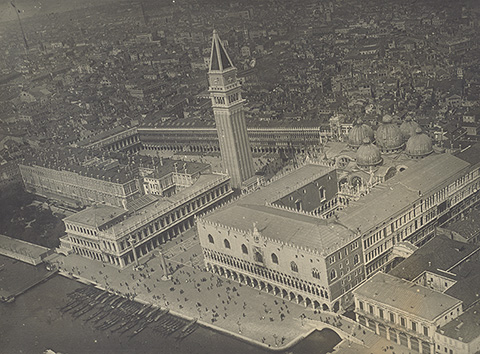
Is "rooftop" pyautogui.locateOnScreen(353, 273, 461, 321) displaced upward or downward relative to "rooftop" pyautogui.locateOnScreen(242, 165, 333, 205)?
downward

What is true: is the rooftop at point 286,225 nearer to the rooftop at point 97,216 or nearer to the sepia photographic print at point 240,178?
the sepia photographic print at point 240,178

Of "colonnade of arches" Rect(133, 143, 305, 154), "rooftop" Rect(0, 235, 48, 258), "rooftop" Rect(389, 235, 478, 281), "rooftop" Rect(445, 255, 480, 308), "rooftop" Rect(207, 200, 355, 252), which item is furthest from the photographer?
"colonnade of arches" Rect(133, 143, 305, 154)

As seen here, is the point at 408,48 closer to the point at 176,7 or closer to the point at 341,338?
the point at 176,7

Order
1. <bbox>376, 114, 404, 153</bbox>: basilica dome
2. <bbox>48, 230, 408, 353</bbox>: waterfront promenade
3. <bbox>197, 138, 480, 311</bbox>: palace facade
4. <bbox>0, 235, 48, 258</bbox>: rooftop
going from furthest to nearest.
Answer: <bbox>376, 114, 404, 153</bbox>: basilica dome → <bbox>0, 235, 48, 258</bbox>: rooftop → <bbox>197, 138, 480, 311</bbox>: palace facade → <bbox>48, 230, 408, 353</bbox>: waterfront promenade

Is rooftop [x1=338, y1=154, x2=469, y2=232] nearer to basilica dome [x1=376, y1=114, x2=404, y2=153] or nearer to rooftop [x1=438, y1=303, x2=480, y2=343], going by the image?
basilica dome [x1=376, y1=114, x2=404, y2=153]

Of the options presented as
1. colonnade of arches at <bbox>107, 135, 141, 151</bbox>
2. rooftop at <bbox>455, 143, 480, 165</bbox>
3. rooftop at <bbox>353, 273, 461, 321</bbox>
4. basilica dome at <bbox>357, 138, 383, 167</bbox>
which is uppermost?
basilica dome at <bbox>357, 138, 383, 167</bbox>

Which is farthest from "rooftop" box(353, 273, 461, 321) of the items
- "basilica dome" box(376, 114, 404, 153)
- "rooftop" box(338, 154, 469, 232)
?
"basilica dome" box(376, 114, 404, 153)

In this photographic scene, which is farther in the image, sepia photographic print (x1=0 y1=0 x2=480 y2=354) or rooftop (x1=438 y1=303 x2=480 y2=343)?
sepia photographic print (x1=0 y1=0 x2=480 y2=354)
